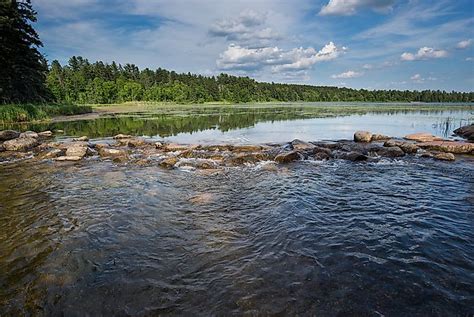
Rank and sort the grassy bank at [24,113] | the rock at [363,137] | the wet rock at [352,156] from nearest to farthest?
the wet rock at [352,156]
the rock at [363,137]
the grassy bank at [24,113]

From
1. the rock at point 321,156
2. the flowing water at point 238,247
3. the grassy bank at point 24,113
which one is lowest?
the flowing water at point 238,247

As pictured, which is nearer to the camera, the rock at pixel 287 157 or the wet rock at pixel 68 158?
the rock at pixel 287 157

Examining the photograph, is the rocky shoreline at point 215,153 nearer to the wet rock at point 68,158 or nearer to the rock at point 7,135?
the wet rock at point 68,158

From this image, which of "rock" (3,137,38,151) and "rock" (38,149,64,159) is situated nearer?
"rock" (38,149,64,159)

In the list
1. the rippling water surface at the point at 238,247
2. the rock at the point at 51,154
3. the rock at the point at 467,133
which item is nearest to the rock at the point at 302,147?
the rippling water surface at the point at 238,247

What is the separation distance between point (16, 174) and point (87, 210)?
7.63 meters

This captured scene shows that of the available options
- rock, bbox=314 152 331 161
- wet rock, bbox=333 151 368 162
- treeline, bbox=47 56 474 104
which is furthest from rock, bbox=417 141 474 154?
treeline, bbox=47 56 474 104

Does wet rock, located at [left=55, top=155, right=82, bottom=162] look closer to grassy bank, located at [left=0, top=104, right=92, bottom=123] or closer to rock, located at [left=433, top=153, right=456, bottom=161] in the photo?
rock, located at [left=433, top=153, right=456, bottom=161]

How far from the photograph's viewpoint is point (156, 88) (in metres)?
128

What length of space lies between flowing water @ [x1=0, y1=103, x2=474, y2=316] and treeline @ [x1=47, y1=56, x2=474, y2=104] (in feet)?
269

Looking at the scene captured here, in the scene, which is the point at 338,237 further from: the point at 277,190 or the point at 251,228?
the point at 277,190

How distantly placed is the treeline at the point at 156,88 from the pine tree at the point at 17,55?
1377 inches

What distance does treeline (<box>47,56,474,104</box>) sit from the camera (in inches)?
3937

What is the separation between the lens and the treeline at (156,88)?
10000 centimetres
